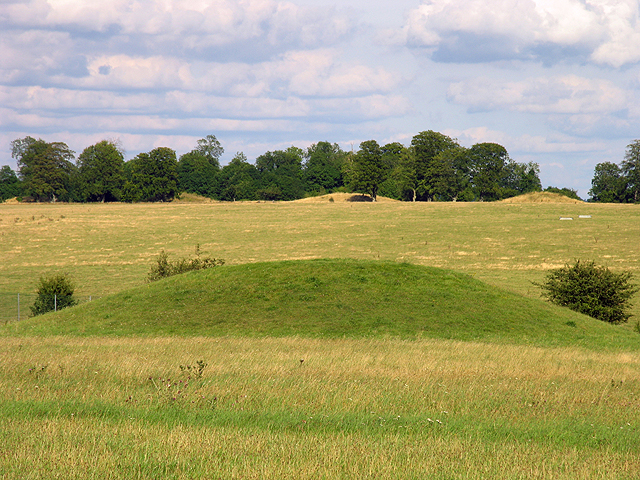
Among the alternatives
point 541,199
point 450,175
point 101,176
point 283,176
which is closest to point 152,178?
point 101,176

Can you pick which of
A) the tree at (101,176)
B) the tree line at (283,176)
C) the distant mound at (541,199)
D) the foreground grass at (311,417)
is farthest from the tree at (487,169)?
the foreground grass at (311,417)

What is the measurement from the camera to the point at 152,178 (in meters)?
152

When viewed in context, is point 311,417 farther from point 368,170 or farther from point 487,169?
point 487,169

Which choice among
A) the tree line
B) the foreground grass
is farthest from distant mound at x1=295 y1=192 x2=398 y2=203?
the foreground grass

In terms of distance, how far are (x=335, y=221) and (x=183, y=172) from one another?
108022 mm

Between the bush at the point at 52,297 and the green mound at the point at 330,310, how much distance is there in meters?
7.49

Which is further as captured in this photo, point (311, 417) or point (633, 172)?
point (633, 172)

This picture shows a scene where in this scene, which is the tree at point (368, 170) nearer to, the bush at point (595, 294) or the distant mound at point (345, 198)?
the distant mound at point (345, 198)

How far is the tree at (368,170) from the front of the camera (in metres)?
137

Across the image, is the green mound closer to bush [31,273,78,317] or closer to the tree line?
bush [31,273,78,317]

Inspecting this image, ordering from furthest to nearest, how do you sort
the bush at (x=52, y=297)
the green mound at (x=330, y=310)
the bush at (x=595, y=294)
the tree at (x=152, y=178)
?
the tree at (x=152, y=178) → the bush at (x=52, y=297) → the bush at (x=595, y=294) → the green mound at (x=330, y=310)

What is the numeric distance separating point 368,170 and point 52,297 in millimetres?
105769

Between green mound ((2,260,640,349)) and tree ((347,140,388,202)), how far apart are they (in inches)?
4122

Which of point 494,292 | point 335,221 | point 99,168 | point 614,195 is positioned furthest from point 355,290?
point 99,168
